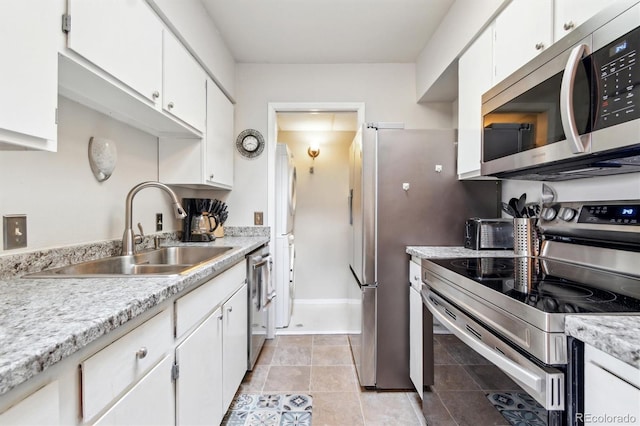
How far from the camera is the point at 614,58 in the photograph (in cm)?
86

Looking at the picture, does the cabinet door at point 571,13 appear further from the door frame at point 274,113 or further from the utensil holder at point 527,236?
the door frame at point 274,113

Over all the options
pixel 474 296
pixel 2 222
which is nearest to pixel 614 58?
pixel 474 296

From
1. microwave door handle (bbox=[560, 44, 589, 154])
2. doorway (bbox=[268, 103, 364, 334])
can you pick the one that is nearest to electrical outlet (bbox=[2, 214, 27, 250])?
microwave door handle (bbox=[560, 44, 589, 154])

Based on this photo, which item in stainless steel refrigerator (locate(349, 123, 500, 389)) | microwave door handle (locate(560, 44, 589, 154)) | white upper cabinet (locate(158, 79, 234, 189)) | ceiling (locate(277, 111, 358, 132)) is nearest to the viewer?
microwave door handle (locate(560, 44, 589, 154))

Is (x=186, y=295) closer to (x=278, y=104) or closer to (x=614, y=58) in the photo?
(x=614, y=58)

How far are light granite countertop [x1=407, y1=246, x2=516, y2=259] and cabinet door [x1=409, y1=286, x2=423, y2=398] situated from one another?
0.24 metres

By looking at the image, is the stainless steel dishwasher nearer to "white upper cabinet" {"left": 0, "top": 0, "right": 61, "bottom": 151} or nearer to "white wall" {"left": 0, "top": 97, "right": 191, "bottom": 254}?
"white wall" {"left": 0, "top": 97, "right": 191, "bottom": 254}

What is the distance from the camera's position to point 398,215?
1.90m

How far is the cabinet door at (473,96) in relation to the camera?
1596mm

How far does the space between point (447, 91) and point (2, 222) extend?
2.79m

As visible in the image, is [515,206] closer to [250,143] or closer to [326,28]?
[326,28]

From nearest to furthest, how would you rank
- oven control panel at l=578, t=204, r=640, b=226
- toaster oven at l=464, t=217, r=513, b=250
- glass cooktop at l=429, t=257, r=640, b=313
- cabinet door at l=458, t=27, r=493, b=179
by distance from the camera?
glass cooktop at l=429, t=257, r=640, b=313 < oven control panel at l=578, t=204, r=640, b=226 < cabinet door at l=458, t=27, r=493, b=179 < toaster oven at l=464, t=217, r=513, b=250

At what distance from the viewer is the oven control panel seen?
1081 mm

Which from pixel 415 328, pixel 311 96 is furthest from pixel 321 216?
pixel 415 328
